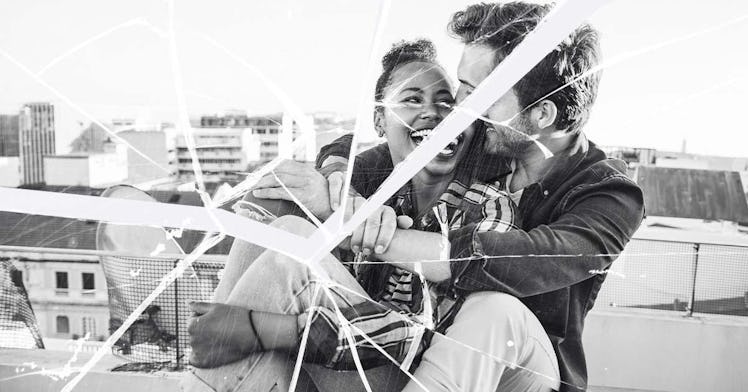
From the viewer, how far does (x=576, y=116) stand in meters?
0.84

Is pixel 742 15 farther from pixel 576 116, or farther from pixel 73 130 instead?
pixel 73 130

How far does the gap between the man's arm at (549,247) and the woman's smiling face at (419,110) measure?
0.10 metres

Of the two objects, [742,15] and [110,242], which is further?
[110,242]

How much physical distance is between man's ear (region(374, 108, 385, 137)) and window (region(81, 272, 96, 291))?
561mm

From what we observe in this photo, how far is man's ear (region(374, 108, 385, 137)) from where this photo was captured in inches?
33.9

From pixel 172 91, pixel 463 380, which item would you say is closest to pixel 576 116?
pixel 463 380

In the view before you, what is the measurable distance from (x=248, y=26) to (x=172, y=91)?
155 mm

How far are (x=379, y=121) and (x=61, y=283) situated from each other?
0.64 metres

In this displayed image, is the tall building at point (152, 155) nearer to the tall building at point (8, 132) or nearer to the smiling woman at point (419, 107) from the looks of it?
the tall building at point (8, 132)

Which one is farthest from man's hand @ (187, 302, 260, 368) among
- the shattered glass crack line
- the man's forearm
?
the man's forearm

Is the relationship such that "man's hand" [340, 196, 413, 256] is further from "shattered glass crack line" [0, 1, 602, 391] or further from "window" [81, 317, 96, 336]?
"window" [81, 317, 96, 336]

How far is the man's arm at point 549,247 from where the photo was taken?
32.9 inches

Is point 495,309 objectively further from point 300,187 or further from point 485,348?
point 300,187

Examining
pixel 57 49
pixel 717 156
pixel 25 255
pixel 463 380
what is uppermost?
pixel 57 49
